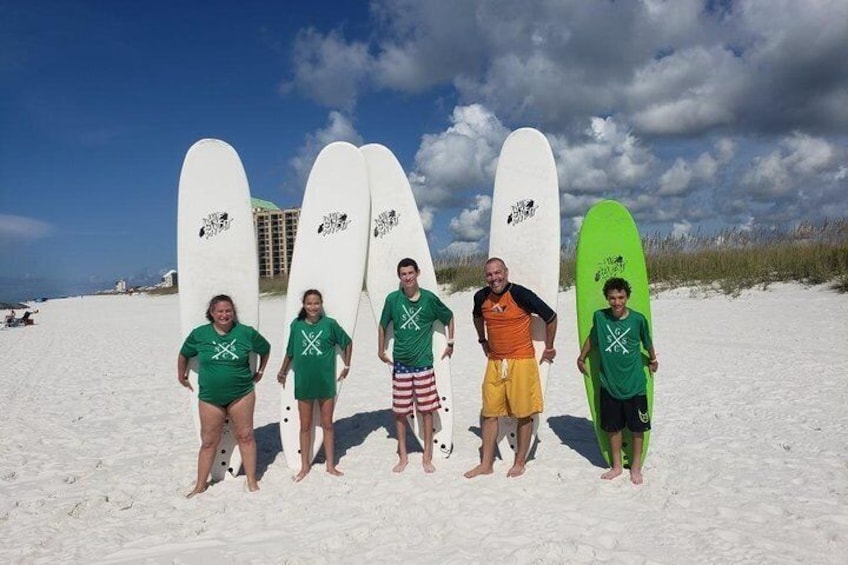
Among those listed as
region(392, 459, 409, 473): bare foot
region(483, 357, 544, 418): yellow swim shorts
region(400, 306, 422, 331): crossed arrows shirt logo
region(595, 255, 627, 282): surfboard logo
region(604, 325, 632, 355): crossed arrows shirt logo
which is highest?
region(595, 255, 627, 282): surfboard logo

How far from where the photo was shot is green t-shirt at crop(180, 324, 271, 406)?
3.33 m

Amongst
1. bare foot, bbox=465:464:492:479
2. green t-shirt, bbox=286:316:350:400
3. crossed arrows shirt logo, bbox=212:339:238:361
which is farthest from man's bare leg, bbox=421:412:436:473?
crossed arrows shirt logo, bbox=212:339:238:361

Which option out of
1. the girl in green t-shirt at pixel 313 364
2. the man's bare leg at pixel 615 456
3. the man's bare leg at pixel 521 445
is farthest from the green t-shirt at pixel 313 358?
the man's bare leg at pixel 615 456

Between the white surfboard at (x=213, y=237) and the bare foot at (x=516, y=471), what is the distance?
6.53 ft

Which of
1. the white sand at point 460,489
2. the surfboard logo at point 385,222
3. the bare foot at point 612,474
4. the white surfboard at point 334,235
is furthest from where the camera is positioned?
the surfboard logo at point 385,222

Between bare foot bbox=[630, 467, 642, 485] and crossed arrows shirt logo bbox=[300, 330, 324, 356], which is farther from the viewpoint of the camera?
crossed arrows shirt logo bbox=[300, 330, 324, 356]

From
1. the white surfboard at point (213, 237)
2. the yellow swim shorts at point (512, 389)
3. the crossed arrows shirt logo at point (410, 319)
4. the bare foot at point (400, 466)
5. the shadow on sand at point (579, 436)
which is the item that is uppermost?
the white surfboard at point (213, 237)

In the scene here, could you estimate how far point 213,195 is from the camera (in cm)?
410

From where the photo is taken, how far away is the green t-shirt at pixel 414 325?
12.3 feet

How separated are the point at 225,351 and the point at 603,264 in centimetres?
255

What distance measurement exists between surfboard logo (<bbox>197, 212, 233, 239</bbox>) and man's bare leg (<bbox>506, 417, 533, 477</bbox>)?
2.49m

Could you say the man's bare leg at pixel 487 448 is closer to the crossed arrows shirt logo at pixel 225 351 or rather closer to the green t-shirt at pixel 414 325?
the green t-shirt at pixel 414 325

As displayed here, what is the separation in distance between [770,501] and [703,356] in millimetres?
4761

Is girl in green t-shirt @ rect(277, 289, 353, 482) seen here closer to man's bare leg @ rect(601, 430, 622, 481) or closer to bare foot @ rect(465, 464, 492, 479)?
bare foot @ rect(465, 464, 492, 479)
